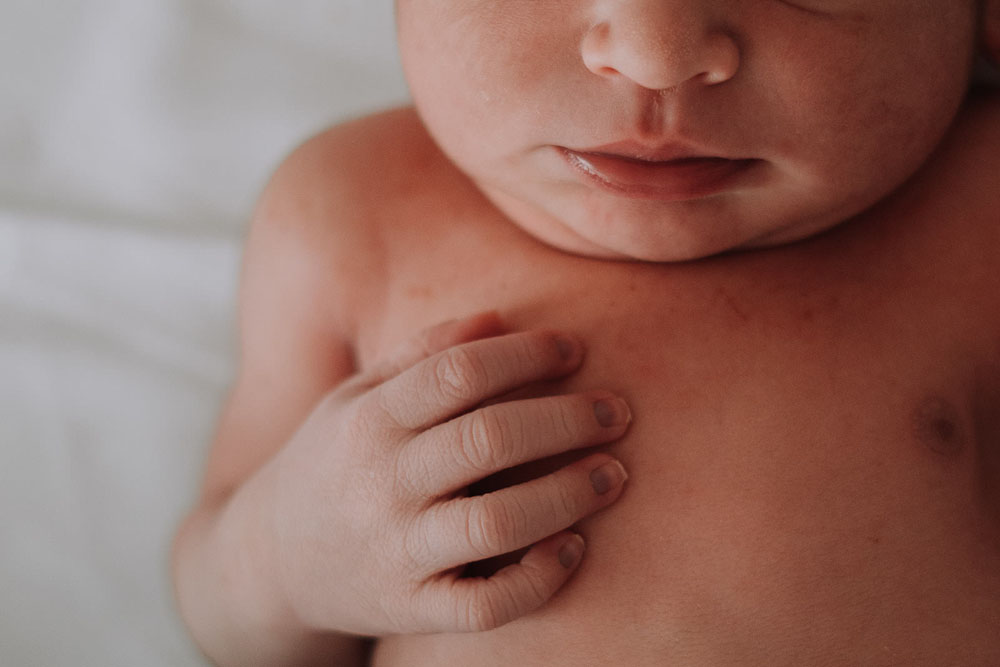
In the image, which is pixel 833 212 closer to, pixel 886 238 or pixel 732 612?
pixel 886 238

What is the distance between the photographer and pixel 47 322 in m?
1.27

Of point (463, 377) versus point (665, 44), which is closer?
point (665, 44)

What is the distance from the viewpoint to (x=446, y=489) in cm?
77

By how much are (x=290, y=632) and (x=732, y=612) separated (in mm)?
383

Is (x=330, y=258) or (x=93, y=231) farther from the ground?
(x=93, y=231)

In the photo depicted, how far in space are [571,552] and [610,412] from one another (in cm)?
10

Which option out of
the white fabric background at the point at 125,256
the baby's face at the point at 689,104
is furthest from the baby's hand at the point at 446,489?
the white fabric background at the point at 125,256

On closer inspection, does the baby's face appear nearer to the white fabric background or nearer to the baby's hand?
the baby's hand

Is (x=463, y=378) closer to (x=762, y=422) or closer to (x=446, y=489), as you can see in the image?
(x=446, y=489)

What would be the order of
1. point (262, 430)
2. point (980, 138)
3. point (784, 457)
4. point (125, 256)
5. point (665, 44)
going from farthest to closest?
point (125, 256), point (262, 430), point (980, 138), point (784, 457), point (665, 44)

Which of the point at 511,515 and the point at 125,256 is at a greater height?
the point at 125,256

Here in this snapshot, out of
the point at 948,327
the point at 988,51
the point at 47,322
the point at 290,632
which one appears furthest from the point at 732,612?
the point at 47,322

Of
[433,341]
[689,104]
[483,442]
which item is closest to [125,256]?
[433,341]

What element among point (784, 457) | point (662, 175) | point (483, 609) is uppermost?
point (662, 175)
